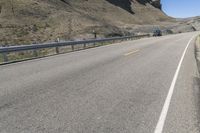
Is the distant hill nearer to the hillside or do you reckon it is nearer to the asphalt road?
the hillside

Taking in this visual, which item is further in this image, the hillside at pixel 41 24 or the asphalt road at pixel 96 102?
the hillside at pixel 41 24

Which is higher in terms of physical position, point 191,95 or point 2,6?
point 2,6

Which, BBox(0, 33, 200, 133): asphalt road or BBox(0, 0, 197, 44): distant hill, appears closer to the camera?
BBox(0, 33, 200, 133): asphalt road

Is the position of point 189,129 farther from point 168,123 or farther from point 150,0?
point 150,0

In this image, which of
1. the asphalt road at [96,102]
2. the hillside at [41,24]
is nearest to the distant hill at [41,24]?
the hillside at [41,24]

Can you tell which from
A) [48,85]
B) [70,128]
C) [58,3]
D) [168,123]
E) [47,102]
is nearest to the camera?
[70,128]

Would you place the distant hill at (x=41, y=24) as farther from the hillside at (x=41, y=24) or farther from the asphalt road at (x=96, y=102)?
the asphalt road at (x=96, y=102)

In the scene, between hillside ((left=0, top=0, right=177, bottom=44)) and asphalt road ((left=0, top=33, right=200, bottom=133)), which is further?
hillside ((left=0, top=0, right=177, bottom=44))

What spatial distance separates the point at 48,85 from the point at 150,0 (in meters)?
156

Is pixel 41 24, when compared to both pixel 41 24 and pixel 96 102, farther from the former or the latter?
pixel 96 102

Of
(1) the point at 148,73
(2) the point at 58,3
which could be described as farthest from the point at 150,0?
(1) the point at 148,73

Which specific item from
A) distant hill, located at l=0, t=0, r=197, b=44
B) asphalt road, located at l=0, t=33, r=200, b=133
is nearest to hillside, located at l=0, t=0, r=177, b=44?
distant hill, located at l=0, t=0, r=197, b=44

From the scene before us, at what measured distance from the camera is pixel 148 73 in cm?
1130

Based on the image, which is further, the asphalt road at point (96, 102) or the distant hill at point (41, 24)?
the distant hill at point (41, 24)
